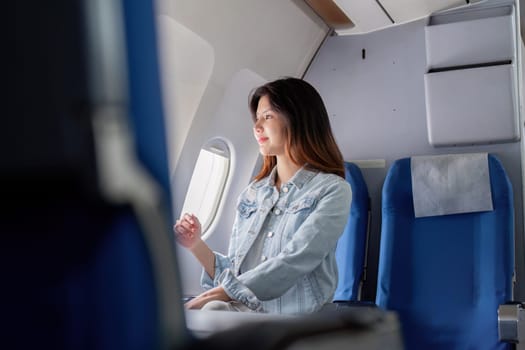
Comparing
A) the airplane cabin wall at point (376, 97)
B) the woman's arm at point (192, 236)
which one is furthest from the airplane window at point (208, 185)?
the woman's arm at point (192, 236)

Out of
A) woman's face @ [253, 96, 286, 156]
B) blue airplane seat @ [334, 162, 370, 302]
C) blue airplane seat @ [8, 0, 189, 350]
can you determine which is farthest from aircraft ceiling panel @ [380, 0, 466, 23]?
blue airplane seat @ [8, 0, 189, 350]

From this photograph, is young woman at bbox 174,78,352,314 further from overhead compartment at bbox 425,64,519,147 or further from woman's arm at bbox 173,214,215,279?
overhead compartment at bbox 425,64,519,147

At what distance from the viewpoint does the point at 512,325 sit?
2.15 m

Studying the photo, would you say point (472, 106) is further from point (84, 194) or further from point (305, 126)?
point (84, 194)

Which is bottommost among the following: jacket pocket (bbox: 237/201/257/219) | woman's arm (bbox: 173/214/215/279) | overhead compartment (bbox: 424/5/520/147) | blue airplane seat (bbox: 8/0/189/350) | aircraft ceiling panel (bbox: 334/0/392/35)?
woman's arm (bbox: 173/214/215/279)

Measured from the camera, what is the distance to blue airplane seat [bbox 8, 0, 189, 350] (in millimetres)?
313

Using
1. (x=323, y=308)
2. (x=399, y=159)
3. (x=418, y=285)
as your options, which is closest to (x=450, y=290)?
Answer: (x=418, y=285)

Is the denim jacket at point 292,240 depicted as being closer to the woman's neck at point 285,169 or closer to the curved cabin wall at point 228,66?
the woman's neck at point 285,169

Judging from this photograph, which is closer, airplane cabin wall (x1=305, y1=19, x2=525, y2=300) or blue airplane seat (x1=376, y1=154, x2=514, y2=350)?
blue airplane seat (x1=376, y1=154, x2=514, y2=350)

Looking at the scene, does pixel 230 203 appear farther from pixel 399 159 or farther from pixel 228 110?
pixel 399 159

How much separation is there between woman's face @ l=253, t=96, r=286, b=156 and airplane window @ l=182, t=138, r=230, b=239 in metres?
0.82

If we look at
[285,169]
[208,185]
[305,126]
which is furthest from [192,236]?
[208,185]

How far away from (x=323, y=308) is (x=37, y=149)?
5.64 feet

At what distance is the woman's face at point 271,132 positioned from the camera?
2.12 meters
